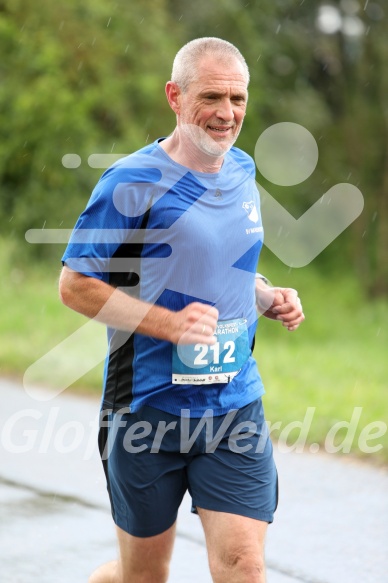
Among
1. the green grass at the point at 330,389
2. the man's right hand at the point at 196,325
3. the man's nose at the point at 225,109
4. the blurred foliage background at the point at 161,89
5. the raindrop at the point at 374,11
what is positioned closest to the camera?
the man's right hand at the point at 196,325

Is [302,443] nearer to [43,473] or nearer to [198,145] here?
[43,473]

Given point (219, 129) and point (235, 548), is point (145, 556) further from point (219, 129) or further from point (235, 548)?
point (219, 129)

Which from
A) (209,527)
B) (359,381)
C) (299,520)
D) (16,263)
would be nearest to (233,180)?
(209,527)

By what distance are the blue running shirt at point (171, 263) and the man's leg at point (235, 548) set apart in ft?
1.14

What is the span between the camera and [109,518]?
18.8 ft

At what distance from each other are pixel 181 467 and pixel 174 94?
1.21 meters

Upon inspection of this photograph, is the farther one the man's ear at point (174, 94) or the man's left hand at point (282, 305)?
the man's left hand at point (282, 305)

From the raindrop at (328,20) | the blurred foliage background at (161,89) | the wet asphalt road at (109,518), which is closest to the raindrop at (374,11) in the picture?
the blurred foliage background at (161,89)

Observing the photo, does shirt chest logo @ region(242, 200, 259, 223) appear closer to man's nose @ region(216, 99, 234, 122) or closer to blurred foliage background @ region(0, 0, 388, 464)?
man's nose @ region(216, 99, 234, 122)

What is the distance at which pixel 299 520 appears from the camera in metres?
5.66

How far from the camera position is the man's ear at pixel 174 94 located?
3.48 metres

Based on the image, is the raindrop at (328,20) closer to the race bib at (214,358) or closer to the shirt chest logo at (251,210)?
the shirt chest logo at (251,210)

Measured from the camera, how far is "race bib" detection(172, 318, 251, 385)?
3408mm

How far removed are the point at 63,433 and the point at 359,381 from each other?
3489mm
